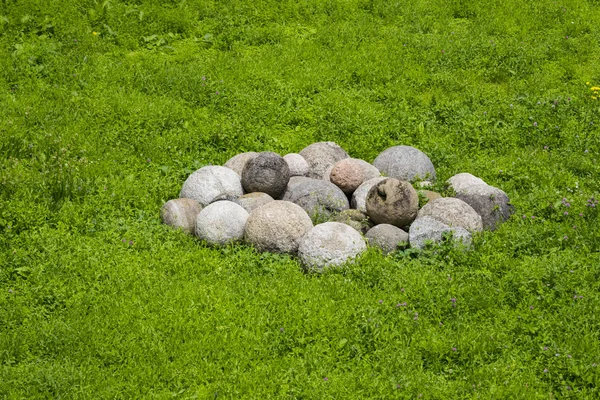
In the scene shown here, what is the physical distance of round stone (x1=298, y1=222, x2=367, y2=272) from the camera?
912 centimetres

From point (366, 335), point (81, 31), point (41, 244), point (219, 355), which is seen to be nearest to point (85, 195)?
Result: point (41, 244)

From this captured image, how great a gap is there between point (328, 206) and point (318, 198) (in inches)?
6.7

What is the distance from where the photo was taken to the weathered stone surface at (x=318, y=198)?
10039mm

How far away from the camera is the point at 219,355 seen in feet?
25.7

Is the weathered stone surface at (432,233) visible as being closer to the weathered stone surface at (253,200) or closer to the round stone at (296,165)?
the weathered stone surface at (253,200)

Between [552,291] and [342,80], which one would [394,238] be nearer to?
[552,291]

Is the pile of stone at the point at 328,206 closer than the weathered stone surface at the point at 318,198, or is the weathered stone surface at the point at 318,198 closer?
the pile of stone at the point at 328,206

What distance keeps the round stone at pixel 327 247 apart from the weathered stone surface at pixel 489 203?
5.74 feet

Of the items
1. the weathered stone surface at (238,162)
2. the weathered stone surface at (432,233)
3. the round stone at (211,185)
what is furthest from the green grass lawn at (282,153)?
the weathered stone surface at (238,162)

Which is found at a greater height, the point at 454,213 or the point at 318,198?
the point at 454,213

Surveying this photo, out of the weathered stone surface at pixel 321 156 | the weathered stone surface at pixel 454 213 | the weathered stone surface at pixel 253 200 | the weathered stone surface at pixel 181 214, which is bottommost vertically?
the weathered stone surface at pixel 181 214

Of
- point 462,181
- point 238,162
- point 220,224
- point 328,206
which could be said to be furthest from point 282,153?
point 462,181

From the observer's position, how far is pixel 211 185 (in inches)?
408

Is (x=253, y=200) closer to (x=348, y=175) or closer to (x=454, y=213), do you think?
(x=348, y=175)
